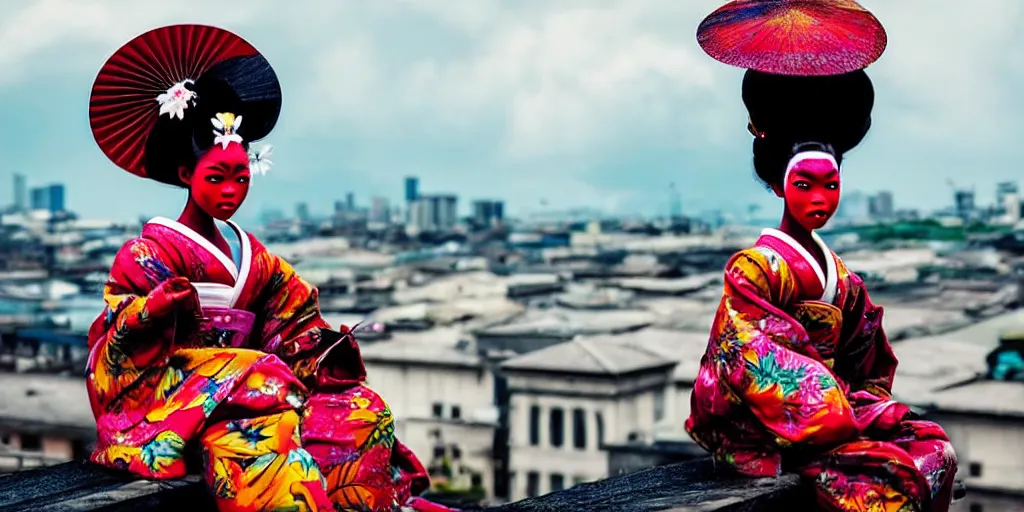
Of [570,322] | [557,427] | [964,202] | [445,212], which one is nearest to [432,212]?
[445,212]

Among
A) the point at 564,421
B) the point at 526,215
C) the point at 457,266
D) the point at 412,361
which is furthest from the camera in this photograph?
the point at 526,215

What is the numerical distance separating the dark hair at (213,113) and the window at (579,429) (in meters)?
31.8

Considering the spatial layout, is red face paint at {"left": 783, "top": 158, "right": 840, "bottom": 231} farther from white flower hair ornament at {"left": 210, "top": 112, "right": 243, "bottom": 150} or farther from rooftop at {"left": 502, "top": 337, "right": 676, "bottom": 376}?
rooftop at {"left": 502, "top": 337, "right": 676, "bottom": 376}

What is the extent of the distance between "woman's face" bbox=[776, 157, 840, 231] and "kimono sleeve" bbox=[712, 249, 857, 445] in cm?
19

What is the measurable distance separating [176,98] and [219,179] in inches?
13.3

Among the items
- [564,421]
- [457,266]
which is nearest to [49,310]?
[564,421]

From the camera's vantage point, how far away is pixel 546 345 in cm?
4291

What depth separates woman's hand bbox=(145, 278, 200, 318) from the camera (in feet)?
16.4

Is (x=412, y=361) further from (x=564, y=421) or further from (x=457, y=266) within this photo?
(x=457, y=266)

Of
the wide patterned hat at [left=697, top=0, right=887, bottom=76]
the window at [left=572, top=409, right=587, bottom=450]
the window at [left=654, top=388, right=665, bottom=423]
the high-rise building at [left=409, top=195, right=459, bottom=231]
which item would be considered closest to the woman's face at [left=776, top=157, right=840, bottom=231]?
the wide patterned hat at [left=697, top=0, right=887, bottom=76]

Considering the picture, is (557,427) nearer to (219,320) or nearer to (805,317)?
(805,317)

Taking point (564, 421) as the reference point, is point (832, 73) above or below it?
above

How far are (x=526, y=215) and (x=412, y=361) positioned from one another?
4303 inches

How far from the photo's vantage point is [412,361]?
41.5 m
